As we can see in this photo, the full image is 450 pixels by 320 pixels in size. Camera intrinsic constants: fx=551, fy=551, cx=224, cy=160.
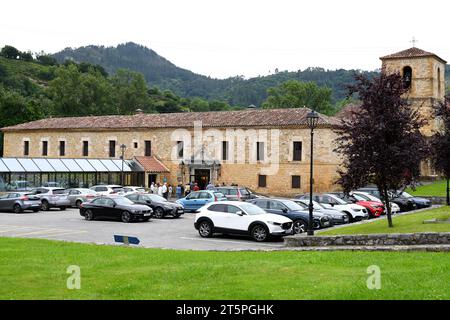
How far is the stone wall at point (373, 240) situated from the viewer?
15254 millimetres

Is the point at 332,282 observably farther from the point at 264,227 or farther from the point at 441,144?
the point at 441,144

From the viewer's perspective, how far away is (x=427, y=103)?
185ft

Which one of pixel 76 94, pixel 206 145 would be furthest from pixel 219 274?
pixel 76 94

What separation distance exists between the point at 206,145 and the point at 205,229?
28389 millimetres

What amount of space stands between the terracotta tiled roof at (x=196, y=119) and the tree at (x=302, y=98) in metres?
37.3

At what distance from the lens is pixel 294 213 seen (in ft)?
72.4

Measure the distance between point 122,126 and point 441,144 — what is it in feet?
115

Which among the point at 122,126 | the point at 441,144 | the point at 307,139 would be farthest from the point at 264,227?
the point at 122,126

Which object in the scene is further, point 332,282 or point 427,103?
point 427,103

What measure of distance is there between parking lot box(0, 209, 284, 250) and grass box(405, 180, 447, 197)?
21077mm

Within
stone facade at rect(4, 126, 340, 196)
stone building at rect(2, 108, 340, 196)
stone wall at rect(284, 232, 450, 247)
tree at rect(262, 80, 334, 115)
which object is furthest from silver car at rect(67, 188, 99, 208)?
tree at rect(262, 80, 334, 115)

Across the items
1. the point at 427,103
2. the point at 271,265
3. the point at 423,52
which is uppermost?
the point at 423,52

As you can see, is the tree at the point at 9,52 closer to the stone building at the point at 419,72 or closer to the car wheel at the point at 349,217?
the stone building at the point at 419,72

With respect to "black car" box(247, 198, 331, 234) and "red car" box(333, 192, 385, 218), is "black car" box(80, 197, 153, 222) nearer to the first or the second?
"black car" box(247, 198, 331, 234)
